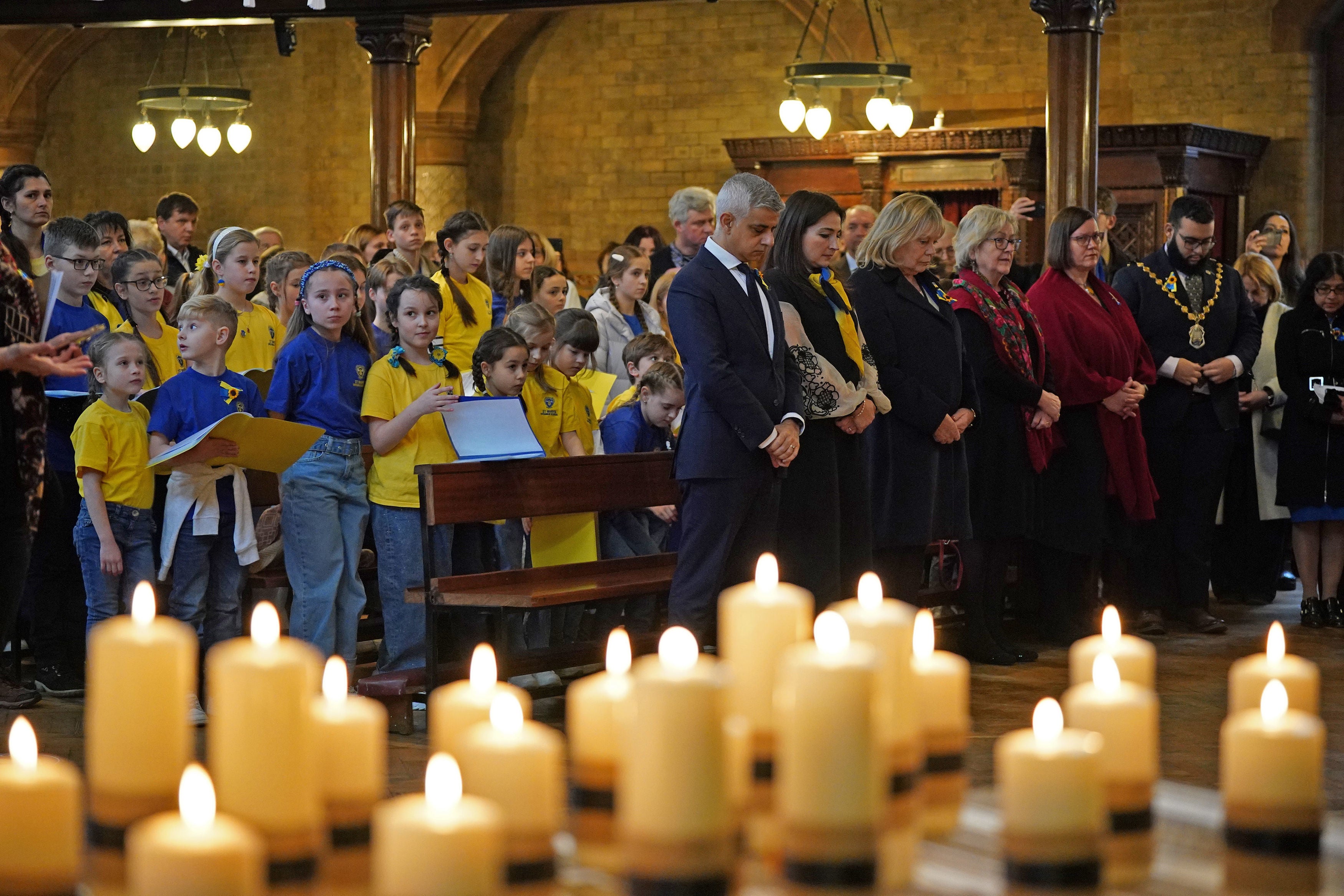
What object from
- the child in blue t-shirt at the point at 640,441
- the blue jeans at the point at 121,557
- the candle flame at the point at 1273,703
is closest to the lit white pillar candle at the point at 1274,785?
the candle flame at the point at 1273,703

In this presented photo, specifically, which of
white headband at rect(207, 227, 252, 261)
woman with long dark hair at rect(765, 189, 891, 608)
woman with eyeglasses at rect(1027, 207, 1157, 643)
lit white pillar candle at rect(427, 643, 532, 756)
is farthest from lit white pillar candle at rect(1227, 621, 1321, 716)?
white headband at rect(207, 227, 252, 261)

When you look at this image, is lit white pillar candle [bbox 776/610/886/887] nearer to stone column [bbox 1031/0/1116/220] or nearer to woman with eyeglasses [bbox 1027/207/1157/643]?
woman with eyeglasses [bbox 1027/207/1157/643]

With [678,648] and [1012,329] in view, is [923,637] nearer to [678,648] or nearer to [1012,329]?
[678,648]

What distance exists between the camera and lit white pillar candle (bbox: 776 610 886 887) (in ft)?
2.86

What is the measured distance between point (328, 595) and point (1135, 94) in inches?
443

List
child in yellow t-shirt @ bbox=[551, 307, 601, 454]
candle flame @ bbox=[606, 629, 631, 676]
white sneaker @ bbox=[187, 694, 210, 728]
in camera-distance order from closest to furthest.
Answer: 1. candle flame @ bbox=[606, 629, 631, 676]
2. white sneaker @ bbox=[187, 694, 210, 728]
3. child in yellow t-shirt @ bbox=[551, 307, 601, 454]

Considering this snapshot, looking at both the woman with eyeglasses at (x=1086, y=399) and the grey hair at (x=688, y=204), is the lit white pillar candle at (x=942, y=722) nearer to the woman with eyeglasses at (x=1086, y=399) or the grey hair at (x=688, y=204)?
the woman with eyeglasses at (x=1086, y=399)

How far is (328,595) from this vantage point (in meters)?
4.99

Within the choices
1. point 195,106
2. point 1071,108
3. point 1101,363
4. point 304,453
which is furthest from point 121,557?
point 195,106

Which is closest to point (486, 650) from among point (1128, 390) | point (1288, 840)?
point (1288, 840)

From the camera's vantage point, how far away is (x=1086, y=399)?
20.3 ft

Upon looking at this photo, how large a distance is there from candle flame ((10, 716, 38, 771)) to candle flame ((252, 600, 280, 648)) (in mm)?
137

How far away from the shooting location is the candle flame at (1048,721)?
98cm

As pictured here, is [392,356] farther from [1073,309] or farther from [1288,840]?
[1288,840]
